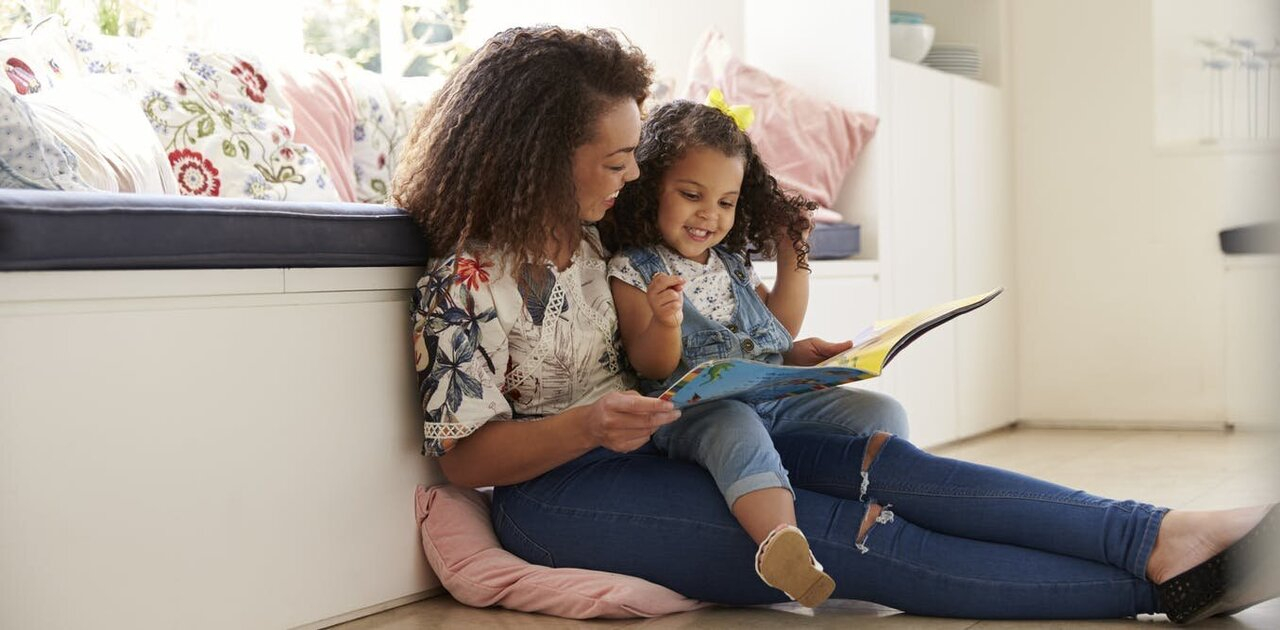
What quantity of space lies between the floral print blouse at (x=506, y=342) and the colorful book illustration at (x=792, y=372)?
192 millimetres

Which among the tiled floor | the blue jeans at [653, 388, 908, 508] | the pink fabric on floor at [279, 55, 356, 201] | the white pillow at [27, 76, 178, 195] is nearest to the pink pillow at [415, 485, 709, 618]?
the tiled floor

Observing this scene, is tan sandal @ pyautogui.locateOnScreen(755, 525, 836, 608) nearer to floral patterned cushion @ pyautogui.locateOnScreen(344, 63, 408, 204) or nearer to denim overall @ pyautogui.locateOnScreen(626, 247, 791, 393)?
denim overall @ pyautogui.locateOnScreen(626, 247, 791, 393)

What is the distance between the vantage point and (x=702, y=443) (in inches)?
62.9

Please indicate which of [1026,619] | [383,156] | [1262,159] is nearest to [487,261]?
[1026,619]

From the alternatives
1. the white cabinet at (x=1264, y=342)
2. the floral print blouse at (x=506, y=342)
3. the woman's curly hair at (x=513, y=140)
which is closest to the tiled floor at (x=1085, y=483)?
the white cabinet at (x=1264, y=342)

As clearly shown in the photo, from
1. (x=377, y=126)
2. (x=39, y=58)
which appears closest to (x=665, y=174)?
(x=39, y=58)

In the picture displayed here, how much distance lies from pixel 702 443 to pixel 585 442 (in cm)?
15

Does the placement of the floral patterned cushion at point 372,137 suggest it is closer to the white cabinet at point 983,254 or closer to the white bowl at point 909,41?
the white bowl at point 909,41

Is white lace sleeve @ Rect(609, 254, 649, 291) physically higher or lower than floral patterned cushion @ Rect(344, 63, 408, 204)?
lower

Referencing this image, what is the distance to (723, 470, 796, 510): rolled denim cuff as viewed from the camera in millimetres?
1507

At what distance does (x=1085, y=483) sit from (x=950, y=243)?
1018mm

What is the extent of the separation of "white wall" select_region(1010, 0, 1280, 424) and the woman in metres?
2.29

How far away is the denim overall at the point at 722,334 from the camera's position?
175 cm

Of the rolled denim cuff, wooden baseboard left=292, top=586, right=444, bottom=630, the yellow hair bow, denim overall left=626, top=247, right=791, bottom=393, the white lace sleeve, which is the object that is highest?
the yellow hair bow
